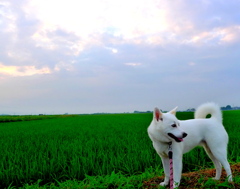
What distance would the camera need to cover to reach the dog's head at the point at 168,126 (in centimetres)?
326

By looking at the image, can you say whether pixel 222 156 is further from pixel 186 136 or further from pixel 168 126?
pixel 168 126

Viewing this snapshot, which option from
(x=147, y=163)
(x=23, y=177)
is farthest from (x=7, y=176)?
(x=147, y=163)

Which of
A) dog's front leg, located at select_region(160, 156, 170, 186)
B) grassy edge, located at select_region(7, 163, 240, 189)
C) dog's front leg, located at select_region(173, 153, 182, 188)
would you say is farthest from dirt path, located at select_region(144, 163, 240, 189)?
dog's front leg, located at select_region(173, 153, 182, 188)

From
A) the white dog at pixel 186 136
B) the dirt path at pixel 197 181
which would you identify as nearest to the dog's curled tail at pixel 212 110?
the white dog at pixel 186 136

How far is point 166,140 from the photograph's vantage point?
344 centimetres

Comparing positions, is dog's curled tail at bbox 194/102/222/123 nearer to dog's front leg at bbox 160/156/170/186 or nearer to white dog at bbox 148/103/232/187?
white dog at bbox 148/103/232/187

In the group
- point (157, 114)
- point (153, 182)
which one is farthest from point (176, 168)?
point (157, 114)

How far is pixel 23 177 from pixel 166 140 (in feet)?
12.3

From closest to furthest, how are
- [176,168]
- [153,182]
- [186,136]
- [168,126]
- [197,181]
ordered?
[168,126] → [176,168] → [186,136] → [197,181] → [153,182]

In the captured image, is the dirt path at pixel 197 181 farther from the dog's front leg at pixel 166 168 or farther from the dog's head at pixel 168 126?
the dog's head at pixel 168 126

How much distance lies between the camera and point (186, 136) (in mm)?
3787

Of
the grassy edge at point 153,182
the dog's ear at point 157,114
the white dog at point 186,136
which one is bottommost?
the grassy edge at point 153,182

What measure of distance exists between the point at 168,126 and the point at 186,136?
0.71m

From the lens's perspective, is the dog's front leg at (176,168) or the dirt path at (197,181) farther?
the dirt path at (197,181)
